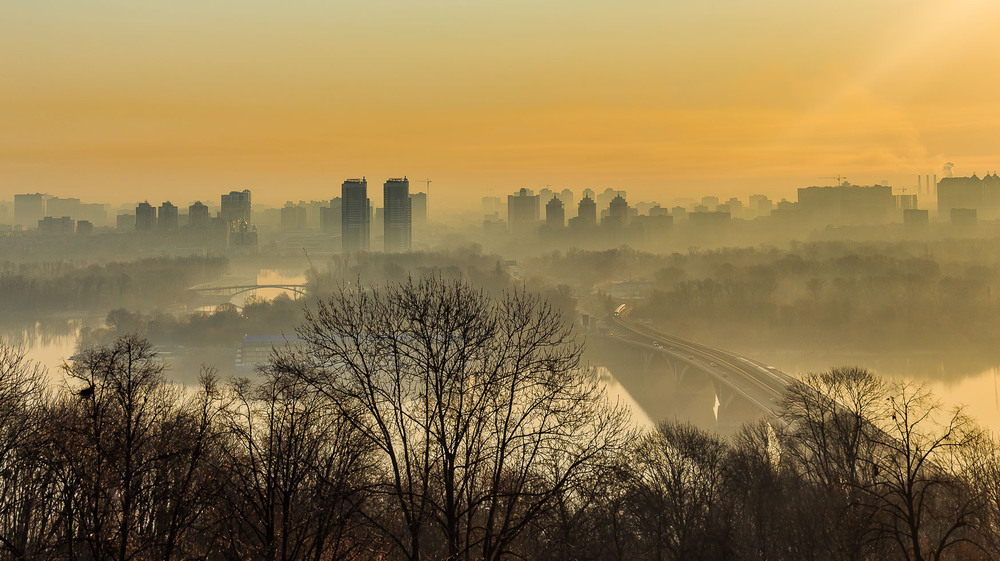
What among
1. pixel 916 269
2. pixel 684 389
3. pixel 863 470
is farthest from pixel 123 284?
pixel 863 470

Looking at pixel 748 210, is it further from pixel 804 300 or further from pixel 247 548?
pixel 247 548

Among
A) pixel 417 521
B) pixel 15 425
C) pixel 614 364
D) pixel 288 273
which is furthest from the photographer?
pixel 288 273

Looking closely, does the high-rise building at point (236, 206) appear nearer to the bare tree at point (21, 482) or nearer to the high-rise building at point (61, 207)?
the high-rise building at point (61, 207)

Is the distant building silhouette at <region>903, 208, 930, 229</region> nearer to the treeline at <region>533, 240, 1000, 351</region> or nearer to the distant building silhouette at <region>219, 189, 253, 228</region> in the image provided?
the treeline at <region>533, 240, 1000, 351</region>

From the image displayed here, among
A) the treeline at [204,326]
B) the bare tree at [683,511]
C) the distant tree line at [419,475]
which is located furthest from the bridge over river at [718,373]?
the treeline at [204,326]

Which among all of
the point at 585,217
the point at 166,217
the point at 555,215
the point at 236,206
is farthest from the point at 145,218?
the point at 585,217

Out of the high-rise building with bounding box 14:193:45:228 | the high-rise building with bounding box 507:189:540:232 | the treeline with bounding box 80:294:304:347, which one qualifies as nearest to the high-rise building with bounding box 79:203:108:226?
the high-rise building with bounding box 14:193:45:228

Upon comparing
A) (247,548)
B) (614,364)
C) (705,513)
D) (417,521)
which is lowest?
(614,364)
